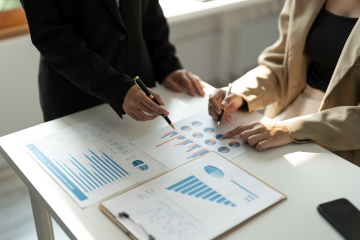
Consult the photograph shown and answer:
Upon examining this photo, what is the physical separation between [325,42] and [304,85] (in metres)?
0.20

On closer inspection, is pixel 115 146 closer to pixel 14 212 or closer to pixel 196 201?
pixel 196 201

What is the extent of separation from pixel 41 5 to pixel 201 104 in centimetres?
62

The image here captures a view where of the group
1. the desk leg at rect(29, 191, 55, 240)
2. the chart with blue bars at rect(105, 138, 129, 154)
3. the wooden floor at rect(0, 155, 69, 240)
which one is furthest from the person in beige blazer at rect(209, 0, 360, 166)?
the wooden floor at rect(0, 155, 69, 240)

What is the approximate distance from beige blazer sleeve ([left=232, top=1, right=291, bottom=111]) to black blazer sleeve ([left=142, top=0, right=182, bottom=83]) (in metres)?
0.31

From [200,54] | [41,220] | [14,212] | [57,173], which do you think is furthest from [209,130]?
[200,54]

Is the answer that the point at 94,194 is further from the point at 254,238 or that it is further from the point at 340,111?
the point at 340,111

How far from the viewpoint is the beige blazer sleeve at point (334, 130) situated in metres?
1.00

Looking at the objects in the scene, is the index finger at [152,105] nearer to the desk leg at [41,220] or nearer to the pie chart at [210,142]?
the pie chart at [210,142]

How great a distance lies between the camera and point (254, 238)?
726 mm

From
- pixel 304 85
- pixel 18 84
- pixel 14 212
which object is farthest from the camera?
pixel 18 84

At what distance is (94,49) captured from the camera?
1226 millimetres

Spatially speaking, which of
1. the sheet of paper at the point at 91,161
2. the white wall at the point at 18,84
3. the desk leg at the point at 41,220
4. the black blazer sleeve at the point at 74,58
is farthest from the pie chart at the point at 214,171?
the white wall at the point at 18,84

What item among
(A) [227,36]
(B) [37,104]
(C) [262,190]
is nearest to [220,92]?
(C) [262,190]

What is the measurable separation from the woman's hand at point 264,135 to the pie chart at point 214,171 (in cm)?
16
